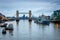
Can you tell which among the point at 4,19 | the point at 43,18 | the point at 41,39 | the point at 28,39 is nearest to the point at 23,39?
the point at 28,39

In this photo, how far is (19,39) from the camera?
6328 mm

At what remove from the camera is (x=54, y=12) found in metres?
15.4

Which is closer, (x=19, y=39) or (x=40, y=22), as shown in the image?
(x=19, y=39)

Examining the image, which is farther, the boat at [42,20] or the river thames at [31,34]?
the boat at [42,20]

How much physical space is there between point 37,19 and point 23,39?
12.0 metres

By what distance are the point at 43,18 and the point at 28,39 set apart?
37.0 feet

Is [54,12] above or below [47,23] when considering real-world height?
above

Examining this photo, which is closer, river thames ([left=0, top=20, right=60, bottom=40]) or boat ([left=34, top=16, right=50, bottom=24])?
river thames ([left=0, top=20, right=60, bottom=40])

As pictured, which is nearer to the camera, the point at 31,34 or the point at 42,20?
the point at 31,34

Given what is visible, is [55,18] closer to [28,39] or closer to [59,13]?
[59,13]

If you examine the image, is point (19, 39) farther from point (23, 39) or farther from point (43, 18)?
point (43, 18)

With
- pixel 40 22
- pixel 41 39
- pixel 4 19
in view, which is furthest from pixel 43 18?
pixel 41 39

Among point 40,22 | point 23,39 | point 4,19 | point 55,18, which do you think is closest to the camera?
point 23,39

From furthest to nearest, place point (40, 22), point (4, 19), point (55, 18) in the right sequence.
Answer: point (40, 22) < point (4, 19) < point (55, 18)
